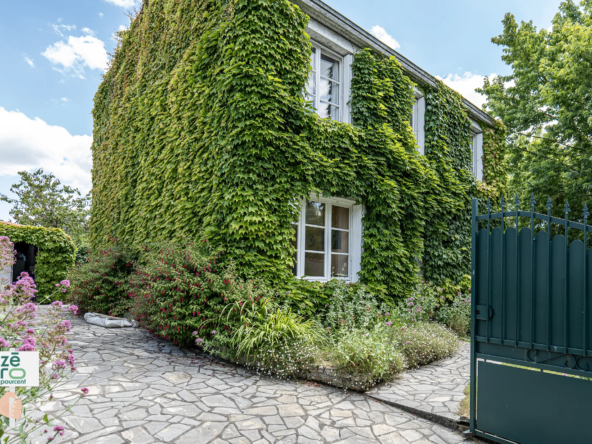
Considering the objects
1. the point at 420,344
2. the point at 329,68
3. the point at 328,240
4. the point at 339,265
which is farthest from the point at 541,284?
the point at 329,68

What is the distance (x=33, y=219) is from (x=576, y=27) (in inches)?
1406

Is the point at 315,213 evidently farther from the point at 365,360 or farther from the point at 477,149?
the point at 477,149

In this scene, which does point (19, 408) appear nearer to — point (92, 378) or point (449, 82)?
point (92, 378)

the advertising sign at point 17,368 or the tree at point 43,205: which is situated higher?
the tree at point 43,205

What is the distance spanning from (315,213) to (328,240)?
0.65 m

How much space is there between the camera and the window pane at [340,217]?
329 inches

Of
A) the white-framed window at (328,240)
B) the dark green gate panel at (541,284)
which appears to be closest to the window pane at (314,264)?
the white-framed window at (328,240)

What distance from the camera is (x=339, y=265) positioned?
8328mm

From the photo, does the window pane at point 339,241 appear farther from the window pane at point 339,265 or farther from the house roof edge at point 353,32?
the house roof edge at point 353,32

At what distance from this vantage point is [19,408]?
182 cm

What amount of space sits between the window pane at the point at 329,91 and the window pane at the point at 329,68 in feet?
0.58

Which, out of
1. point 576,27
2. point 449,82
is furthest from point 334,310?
point 576,27

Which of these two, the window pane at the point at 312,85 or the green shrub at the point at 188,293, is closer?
the green shrub at the point at 188,293

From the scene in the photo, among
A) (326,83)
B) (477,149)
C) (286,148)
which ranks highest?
(326,83)
